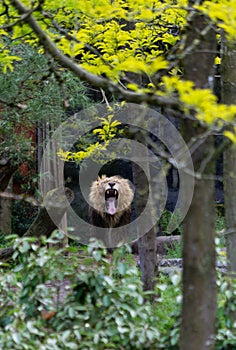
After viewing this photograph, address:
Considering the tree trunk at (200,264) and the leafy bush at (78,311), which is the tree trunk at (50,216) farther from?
the tree trunk at (200,264)

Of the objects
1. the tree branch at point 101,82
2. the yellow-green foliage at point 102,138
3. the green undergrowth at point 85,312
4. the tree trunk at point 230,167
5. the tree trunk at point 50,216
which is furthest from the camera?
the tree trunk at point 50,216

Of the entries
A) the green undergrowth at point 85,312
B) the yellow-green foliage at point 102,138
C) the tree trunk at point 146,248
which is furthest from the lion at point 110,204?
the green undergrowth at point 85,312

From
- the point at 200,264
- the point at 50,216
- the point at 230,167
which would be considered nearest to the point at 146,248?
the point at 230,167

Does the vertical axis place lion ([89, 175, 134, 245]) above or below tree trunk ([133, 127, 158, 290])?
above

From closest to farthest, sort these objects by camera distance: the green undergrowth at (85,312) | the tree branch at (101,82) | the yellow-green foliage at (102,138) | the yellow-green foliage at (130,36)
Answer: the yellow-green foliage at (130,36)
the tree branch at (101,82)
the green undergrowth at (85,312)
the yellow-green foliage at (102,138)

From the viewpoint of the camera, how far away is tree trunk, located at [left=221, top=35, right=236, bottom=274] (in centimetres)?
522

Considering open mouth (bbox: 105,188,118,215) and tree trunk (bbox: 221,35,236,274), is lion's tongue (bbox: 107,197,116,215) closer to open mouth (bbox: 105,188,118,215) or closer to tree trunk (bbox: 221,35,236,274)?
open mouth (bbox: 105,188,118,215)

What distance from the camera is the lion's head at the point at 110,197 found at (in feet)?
33.0

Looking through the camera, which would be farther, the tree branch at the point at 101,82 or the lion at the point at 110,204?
the lion at the point at 110,204

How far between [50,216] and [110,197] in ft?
3.64

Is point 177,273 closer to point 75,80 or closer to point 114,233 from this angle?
point 114,233

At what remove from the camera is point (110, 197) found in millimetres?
10141

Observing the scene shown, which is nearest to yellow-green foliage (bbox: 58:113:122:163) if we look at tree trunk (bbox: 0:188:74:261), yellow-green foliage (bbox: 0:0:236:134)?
yellow-green foliage (bbox: 0:0:236:134)

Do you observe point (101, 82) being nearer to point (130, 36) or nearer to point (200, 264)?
point (200, 264)
